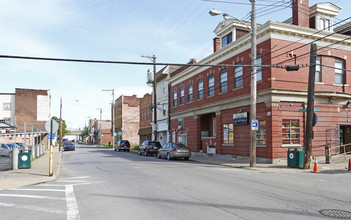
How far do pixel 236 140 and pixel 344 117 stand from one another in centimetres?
773

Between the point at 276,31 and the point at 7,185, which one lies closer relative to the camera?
the point at 7,185

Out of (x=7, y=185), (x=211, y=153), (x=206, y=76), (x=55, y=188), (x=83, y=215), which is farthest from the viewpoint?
(x=206, y=76)

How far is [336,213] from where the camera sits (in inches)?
263

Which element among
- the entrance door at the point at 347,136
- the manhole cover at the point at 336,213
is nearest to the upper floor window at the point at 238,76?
the entrance door at the point at 347,136

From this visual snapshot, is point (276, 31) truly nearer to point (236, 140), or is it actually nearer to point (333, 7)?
point (333, 7)

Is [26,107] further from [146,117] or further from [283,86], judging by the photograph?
[283,86]

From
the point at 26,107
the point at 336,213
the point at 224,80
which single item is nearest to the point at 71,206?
the point at 336,213

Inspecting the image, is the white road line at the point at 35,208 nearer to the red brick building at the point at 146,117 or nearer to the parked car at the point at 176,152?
the parked car at the point at 176,152

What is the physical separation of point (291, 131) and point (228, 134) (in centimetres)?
601

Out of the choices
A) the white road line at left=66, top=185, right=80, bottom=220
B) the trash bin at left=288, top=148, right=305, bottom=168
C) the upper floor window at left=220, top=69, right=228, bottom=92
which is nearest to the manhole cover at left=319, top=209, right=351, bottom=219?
the white road line at left=66, top=185, right=80, bottom=220

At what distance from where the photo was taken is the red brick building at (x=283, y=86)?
19625 millimetres

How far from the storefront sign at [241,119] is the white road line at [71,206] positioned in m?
14.8

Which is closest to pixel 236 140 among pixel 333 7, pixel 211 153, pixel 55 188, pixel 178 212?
pixel 211 153

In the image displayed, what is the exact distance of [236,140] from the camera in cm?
2336
